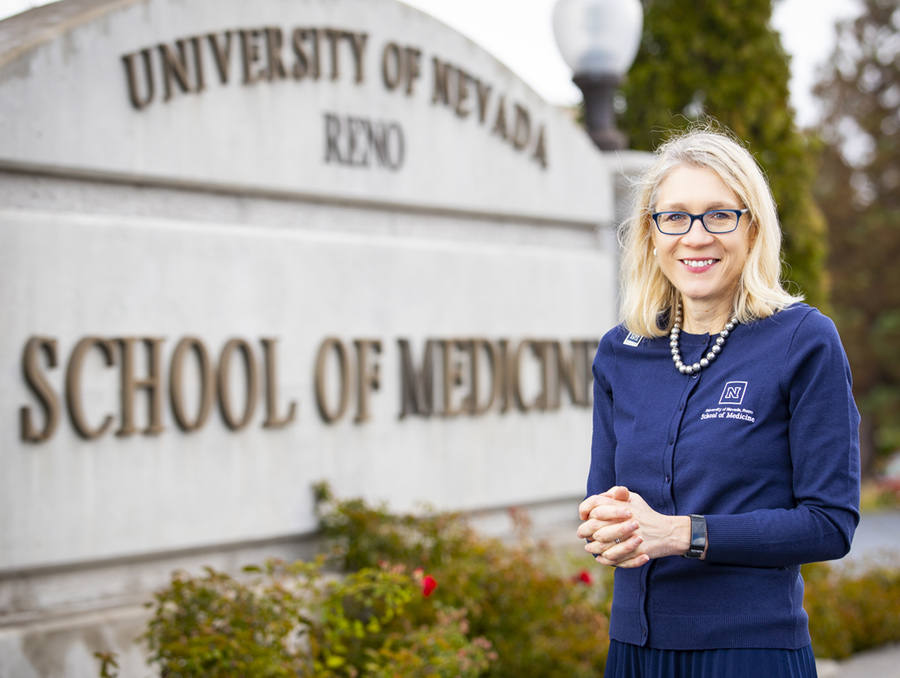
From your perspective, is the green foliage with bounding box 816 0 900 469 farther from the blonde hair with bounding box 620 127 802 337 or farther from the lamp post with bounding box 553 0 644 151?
the blonde hair with bounding box 620 127 802 337

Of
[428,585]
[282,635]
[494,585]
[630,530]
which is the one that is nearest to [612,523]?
[630,530]

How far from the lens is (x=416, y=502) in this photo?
16.9 ft

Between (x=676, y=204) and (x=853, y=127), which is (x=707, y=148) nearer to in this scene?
(x=676, y=204)

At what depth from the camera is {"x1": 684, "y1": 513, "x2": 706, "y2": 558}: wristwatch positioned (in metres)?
1.91

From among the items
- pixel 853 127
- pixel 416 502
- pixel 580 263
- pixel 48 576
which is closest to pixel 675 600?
pixel 48 576

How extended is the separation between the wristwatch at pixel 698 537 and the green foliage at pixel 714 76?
5719mm

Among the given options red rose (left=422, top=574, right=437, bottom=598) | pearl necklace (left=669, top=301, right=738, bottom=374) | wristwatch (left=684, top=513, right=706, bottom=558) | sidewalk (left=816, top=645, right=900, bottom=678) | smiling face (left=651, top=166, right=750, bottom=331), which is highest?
smiling face (left=651, top=166, right=750, bottom=331)

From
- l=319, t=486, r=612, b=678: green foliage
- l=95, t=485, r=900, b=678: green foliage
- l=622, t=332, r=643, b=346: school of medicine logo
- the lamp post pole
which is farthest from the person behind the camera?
the lamp post pole

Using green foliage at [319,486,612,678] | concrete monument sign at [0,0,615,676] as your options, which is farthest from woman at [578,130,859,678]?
concrete monument sign at [0,0,615,676]

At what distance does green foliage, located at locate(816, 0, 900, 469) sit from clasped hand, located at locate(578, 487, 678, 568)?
66.3 ft

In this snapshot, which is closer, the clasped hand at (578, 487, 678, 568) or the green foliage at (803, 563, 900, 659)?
the clasped hand at (578, 487, 678, 568)

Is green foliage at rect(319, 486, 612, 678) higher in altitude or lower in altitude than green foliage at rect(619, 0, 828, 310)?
lower

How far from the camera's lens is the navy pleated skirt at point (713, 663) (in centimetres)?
196

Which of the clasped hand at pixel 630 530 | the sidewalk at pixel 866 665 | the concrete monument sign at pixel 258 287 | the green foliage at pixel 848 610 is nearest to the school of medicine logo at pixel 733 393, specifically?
the clasped hand at pixel 630 530
